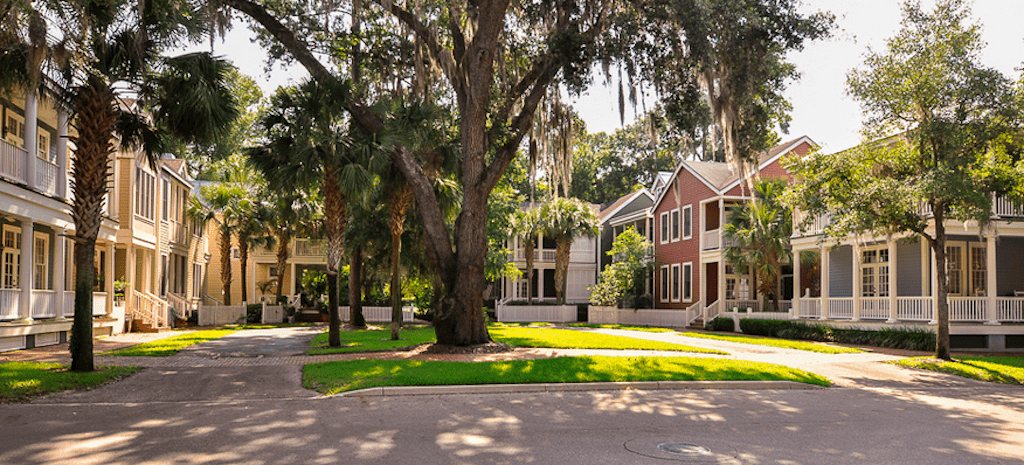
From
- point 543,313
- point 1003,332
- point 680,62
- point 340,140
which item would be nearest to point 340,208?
point 340,140

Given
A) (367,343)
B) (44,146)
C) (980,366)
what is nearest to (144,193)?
(44,146)

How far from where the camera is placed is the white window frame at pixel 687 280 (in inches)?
1410

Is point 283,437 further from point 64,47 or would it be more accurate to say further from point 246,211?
point 246,211

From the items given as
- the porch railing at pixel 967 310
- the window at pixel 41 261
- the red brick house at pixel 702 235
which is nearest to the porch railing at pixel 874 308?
the porch railing at pixel 967 310

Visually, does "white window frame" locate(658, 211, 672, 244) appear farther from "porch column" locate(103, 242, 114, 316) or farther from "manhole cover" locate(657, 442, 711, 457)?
"manhole cover" locate(657, 442, 711, 457)

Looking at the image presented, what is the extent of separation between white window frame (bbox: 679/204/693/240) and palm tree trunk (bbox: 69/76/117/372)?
89.6ft

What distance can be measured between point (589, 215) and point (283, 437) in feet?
106

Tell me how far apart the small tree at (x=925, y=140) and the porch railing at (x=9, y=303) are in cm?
1756

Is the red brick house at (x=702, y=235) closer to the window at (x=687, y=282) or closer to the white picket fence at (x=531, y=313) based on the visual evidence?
the window at (x=687, y=282)

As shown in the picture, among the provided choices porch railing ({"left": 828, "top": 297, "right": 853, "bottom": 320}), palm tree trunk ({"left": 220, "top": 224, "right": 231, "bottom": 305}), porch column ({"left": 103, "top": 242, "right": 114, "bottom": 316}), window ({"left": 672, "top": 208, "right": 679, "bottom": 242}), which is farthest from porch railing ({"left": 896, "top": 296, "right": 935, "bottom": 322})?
palm tree trunk ({"left": 220, "top": 224, "right": 231, "bottom": 305})

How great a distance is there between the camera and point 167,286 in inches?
1241

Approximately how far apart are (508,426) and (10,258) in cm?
1716

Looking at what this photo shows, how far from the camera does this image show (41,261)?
69.4 feet

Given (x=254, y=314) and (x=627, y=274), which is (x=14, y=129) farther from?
(x=627, y=274)
